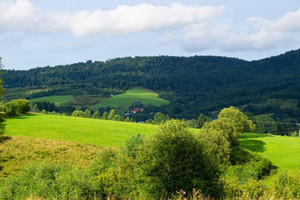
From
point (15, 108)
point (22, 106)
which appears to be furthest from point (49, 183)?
point (22, 106)

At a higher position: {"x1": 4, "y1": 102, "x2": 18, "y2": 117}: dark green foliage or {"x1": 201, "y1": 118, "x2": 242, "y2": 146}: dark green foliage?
{"x1": 4, "y1": 102, "x2": 18, "y2": 117}: dark green foliage

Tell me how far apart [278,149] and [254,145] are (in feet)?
24.0

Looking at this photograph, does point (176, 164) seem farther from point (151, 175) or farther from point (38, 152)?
point (38, 152)

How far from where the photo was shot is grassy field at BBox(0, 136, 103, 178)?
66.5m

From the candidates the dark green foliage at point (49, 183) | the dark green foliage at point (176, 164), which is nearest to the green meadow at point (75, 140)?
the dark green foliage at point (49, 183)

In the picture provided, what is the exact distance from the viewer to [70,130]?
319ft

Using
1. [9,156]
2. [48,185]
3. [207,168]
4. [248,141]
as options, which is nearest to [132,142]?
[48,185]

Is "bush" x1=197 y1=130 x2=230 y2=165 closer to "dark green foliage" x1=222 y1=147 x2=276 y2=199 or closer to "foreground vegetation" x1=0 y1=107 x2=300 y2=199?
"dark green foliage" x1=222 y1=147 x2=276 y2=199

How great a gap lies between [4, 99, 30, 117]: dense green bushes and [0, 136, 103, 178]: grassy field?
89.5 ft

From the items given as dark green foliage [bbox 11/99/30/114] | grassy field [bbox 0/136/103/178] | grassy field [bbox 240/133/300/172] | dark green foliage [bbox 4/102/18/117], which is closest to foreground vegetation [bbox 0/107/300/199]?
grassy field [bbox 0/136/103/178]

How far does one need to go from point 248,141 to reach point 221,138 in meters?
26.8

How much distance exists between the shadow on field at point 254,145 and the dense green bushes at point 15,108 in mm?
75889

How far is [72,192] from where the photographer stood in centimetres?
4291

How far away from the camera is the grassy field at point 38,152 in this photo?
6650cm
